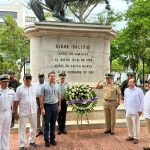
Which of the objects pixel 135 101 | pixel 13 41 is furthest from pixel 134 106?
pixel 13 41

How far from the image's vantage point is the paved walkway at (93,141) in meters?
9.53

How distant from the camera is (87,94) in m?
11.2

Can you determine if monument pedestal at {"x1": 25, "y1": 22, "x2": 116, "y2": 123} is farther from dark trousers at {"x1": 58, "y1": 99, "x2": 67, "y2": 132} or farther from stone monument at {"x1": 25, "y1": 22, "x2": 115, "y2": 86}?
dark trousers at {"x1": 58, "y1": 99, "x2": 67, "y2": 132}

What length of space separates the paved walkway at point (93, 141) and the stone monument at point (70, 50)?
2.92 metres

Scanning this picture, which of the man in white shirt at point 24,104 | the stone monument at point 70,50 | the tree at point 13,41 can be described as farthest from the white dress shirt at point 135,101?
the tree at point 13,41

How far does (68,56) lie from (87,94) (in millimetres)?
3110

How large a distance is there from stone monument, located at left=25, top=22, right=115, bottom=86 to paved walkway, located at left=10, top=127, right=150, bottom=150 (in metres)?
2.92

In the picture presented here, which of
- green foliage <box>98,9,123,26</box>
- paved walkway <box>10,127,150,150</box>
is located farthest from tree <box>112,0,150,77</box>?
paved walkway <box>10,127,150,150</box>

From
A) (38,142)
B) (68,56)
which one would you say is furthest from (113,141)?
(68,56)

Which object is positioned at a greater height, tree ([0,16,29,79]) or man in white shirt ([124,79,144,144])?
tree ([0,16,29,79])

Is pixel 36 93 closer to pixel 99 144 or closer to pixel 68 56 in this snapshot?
pixel 99 144

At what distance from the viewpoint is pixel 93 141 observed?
10305 millimetres

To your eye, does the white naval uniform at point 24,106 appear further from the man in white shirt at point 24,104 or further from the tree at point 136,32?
the tree at point 136,32

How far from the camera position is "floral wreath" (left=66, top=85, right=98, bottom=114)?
11094mm
